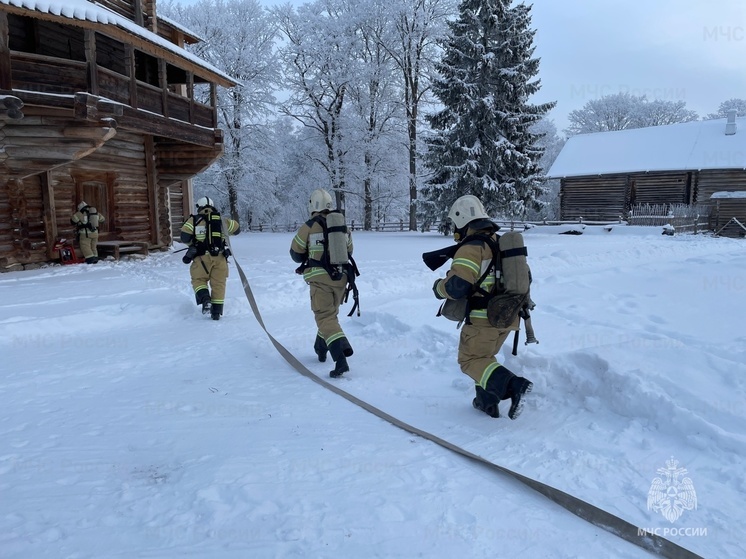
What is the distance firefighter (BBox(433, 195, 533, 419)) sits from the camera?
13.4ft

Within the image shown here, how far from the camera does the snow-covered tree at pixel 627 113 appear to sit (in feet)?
175

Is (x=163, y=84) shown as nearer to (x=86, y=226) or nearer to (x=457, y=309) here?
(x=86, y=226)

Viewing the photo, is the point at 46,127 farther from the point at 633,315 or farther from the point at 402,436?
the point at 633,315

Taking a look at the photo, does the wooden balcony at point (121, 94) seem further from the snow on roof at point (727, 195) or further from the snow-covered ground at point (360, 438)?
the snow on roof at point (727, 195)

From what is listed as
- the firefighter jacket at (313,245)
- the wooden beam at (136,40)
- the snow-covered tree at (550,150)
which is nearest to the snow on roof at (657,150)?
the snow-covered tree at (550,150)

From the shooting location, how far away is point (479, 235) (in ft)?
13.6

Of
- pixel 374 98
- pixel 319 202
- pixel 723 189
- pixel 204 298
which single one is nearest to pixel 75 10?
pixel 204 298

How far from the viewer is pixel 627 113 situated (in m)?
53.6

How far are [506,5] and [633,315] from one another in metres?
22.9

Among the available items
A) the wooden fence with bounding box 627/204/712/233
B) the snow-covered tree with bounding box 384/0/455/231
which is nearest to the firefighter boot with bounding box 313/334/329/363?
the snow-covered tree with bounding box 384/0/455/231

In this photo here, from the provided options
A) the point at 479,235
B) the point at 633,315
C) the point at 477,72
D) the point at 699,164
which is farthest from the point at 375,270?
the point at 699,164

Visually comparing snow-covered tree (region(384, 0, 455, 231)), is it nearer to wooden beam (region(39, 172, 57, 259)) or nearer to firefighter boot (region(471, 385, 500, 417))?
wooden beam (region(39, 172, 57, 259))

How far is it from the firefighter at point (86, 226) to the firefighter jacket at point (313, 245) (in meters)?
10.3

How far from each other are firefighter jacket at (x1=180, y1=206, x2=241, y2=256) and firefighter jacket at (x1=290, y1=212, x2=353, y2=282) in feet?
8.80
